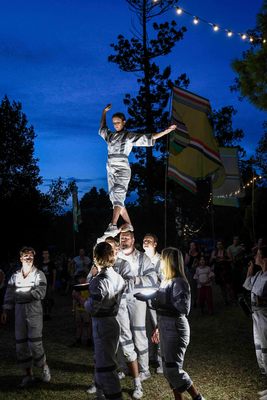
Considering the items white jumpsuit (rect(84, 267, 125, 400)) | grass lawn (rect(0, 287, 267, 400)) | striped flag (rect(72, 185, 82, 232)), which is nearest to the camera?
white jumpsuit (rect(84, 267, 125, 400))

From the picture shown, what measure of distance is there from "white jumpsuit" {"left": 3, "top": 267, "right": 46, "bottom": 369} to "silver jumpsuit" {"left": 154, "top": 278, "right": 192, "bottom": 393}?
8.38ft

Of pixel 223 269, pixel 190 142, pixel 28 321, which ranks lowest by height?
pixel 28 321

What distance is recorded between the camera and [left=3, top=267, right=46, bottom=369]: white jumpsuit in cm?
729

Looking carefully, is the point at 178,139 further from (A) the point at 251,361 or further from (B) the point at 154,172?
(B) the point at 154,172

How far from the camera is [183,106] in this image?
9672 mm

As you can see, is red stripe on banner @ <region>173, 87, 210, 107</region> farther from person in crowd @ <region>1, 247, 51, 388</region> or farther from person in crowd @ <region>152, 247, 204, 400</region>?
person in crowd @ <region>152, 247, 204, 400</region>

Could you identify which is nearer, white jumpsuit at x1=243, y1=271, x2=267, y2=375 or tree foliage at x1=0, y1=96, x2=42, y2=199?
white jumpsuit at x1=243, y1=271, x2=267, y2=375

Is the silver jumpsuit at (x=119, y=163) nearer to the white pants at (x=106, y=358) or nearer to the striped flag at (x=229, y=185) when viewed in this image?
the white pants at (x=106, y=358)

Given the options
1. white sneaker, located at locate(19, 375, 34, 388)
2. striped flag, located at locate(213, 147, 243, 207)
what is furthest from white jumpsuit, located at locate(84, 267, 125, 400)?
striped flag, located at locate(213, 147, 243, 207)

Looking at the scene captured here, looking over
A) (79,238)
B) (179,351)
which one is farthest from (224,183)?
(79,238)

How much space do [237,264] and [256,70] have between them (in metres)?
6.32

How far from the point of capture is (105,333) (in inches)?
217

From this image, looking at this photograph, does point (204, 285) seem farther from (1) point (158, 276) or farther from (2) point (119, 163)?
(2) point (119, 163)

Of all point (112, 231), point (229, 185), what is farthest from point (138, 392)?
point (229, 185)
